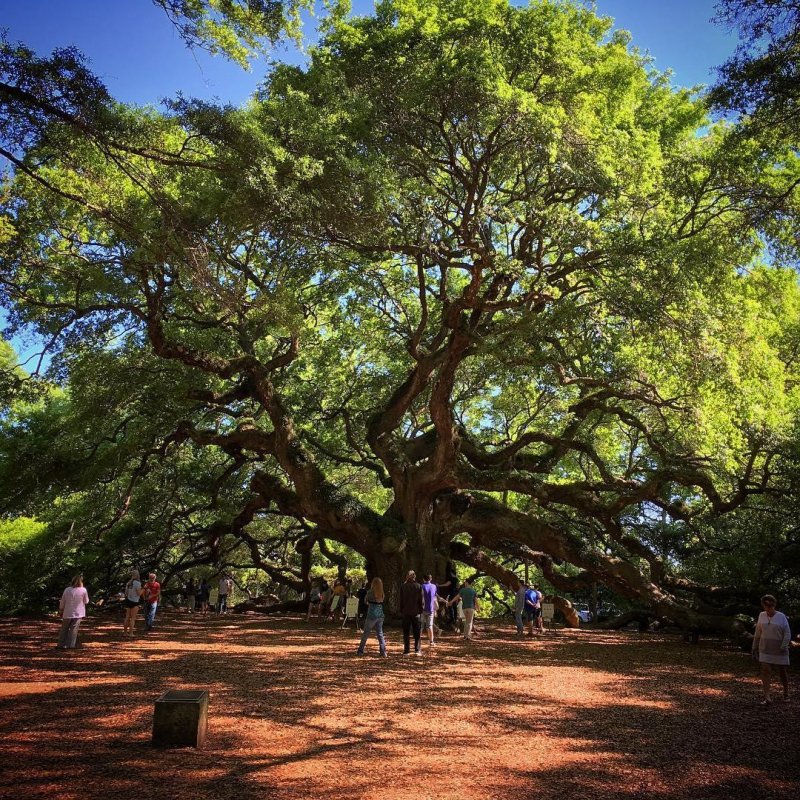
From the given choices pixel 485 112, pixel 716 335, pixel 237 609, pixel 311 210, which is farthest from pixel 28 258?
pixel 237 609

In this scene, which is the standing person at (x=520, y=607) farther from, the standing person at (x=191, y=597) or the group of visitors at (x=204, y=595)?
the standing person at (x=191, y=597)

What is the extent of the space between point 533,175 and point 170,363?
29.1 ft

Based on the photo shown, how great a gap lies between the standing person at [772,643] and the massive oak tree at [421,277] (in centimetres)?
466

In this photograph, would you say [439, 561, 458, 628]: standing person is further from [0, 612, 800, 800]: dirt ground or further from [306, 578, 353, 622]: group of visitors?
[0, 612, 800, 800]: dirt ground

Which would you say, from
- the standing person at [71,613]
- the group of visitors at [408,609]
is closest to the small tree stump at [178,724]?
the group of visitors at [408,609]

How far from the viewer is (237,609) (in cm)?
2233

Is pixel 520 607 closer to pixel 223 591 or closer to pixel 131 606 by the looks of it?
pixel 131 606

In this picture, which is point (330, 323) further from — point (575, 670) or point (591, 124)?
point (575, 670)

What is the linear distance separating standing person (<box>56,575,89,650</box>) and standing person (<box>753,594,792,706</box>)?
10.1 metres

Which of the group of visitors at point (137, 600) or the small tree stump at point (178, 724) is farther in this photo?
the group of visitors at point (137, 600)

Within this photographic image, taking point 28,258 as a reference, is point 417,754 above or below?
below

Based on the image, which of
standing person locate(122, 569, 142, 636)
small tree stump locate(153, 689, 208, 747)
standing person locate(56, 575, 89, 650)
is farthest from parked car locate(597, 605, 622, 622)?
small tree stump locate(153, 689, 208, 747)

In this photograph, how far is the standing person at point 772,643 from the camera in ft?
25.3

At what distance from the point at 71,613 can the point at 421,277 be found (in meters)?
8.82
